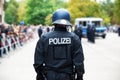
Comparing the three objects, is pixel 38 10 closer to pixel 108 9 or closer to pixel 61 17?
pixel 108 9

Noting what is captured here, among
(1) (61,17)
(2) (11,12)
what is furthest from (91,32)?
(2) (11,12)

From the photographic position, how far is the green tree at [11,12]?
449ft

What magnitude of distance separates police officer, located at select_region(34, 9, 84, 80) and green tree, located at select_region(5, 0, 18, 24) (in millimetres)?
129399

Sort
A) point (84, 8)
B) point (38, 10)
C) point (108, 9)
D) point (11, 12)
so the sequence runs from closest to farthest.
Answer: point (84, 8) < point (38, 10) < point (11, 12) < point (108, 9)

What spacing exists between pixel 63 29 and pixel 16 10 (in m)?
139

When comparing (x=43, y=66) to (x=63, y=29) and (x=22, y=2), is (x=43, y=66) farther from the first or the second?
(x=22, y=2)

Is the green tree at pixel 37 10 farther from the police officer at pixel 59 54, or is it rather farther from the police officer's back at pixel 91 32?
the police officer at pixel 59 54

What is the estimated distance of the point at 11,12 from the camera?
140000mm

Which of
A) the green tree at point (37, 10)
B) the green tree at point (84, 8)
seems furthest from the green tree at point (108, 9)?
the green tree at point (84, 8)

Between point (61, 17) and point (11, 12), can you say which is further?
point (11, 12)

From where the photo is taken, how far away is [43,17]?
4461 inches

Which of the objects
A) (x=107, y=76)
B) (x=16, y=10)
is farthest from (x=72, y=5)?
(x=107, y=76)

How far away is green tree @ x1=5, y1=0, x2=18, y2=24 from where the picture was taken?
136875 millimetres

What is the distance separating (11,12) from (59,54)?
443ft
